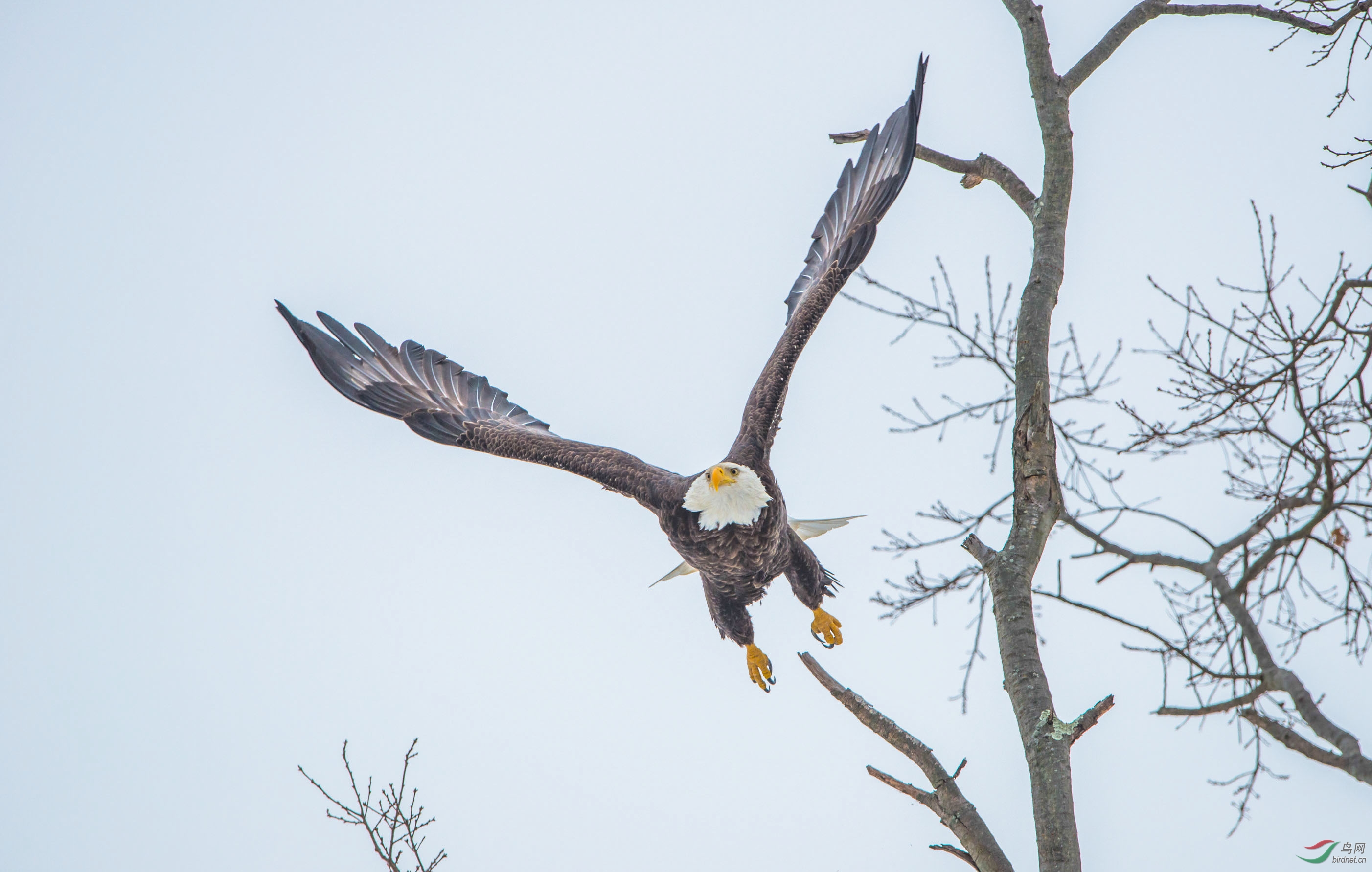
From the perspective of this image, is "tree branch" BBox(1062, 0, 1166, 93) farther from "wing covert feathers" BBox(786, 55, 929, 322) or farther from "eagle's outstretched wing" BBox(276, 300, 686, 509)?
"eagle's outstretched wing" BBox(276, 300, 686, 509)

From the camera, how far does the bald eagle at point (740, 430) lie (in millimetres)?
5723

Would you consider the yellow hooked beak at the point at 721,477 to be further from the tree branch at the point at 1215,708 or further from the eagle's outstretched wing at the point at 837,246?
the tree branch at the point at 1215,708

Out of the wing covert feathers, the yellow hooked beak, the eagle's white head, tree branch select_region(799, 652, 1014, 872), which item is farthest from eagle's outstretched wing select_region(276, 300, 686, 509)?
tree branch select_region(799, 652, 1014, 872)

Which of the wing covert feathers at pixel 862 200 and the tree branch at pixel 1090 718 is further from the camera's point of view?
the wing covert feathers at pixel 862 200

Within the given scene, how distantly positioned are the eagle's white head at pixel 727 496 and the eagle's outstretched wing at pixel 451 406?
0.25 metres

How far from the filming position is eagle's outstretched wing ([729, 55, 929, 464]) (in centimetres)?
611

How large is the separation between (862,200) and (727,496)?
2.34 meters

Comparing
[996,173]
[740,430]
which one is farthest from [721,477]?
[996,173]

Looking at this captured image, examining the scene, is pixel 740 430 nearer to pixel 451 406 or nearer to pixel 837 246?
pixel 837 246

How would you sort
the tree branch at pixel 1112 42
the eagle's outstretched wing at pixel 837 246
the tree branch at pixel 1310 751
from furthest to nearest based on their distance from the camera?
1. the eagle's outstretched wing at pixel 837 246
2. the tree branch at pixel 1112 42
3. the tree branch at pixel 1310 751

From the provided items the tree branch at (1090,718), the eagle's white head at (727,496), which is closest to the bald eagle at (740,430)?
the eagle's white head at (727,496)

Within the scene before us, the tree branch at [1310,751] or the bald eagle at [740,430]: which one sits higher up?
the bald eagle at [740,430]

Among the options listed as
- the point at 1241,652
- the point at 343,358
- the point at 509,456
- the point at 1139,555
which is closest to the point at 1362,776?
the point at 1241,652

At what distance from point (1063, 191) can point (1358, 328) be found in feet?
4.53
